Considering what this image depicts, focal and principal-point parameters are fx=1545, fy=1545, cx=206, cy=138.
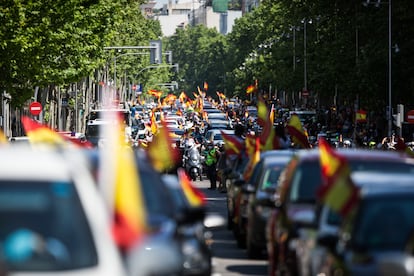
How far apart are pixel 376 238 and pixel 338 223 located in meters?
1.78

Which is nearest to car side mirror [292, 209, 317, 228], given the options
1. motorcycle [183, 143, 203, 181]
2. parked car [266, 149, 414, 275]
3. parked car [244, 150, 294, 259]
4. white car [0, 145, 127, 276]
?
parked car [266, 149, 414, 275]

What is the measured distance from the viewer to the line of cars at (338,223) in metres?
12.1

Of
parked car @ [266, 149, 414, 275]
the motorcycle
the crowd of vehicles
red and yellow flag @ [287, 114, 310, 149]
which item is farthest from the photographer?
the motorcycle

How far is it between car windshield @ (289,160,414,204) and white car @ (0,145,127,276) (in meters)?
6.87

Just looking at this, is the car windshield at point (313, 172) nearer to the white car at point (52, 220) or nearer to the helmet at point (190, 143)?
the white car at point (52, 220)

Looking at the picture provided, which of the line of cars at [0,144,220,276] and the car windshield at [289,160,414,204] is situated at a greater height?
the line of cars at [0,144,220,276]

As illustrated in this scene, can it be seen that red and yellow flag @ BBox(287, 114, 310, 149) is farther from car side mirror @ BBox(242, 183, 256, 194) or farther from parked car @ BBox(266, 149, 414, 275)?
parked car @ BBox(266, 149, 414, 275)

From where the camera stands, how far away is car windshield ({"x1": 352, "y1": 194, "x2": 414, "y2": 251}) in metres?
12.4

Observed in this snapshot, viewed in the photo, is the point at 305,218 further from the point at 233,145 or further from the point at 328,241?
the point at 233,145

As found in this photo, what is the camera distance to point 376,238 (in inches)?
489

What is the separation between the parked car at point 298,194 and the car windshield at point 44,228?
561 cm

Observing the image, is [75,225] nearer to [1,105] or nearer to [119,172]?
[119,172]

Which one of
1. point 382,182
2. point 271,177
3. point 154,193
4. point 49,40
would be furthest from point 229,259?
point 49,40

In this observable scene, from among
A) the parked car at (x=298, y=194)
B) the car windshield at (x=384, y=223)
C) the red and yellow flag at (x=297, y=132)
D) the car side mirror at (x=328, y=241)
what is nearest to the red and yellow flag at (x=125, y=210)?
the car side mirror at (x=328, y=241)
